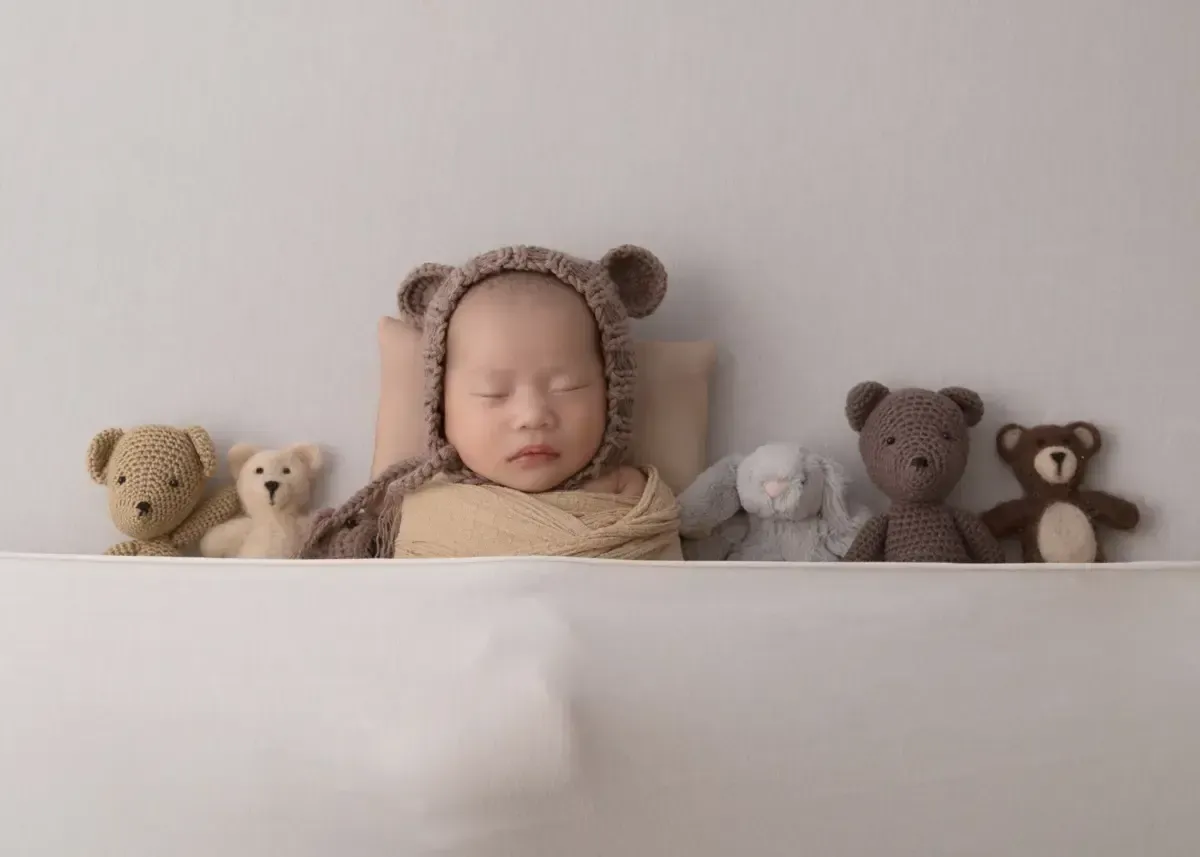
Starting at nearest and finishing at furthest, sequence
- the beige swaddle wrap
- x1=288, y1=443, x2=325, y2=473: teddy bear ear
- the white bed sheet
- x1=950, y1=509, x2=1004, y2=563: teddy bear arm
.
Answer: the white bed sheet
the beige swaddle wrap
x1=950, y1=509, x2=1004, y2=563: teddy bear arm
x1=288, y1=443, x2=325, y2=473: teddy bear ear

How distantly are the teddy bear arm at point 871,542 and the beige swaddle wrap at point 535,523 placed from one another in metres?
0.20

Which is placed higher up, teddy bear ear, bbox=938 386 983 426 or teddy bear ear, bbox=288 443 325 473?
teddy bear ear, bbox=938 386 983 426

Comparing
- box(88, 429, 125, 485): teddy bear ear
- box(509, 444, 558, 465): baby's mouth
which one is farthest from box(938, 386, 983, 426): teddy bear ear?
box(88, 429, 125, 485): teddy bear ear

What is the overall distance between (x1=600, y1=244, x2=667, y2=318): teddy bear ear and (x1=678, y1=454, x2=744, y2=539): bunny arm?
210mm

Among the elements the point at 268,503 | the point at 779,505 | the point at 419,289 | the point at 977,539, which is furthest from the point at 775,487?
the point at 268,503

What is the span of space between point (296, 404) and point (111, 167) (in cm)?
42

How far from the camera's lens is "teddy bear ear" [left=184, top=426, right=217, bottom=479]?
1.20m

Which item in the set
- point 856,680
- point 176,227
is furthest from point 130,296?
point 856,680

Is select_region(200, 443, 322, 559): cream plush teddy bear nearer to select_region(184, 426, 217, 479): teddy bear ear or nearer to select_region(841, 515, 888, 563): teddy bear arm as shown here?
select_region(184, 426, 217, 479): teddy bear ear

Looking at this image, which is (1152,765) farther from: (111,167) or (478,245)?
(111,167)

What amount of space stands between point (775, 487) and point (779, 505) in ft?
0.07

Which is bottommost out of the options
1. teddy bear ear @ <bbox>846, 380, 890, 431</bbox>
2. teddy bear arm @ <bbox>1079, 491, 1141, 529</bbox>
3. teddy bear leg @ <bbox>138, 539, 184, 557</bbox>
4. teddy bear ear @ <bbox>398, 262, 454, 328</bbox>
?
teddy bear leg @ <bbox>138, 539, 184, 557</bbox>

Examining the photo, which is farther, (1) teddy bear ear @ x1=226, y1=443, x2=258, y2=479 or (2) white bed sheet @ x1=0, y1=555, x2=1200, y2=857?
(1) teddy bear ear @ x1=226, y1=443, x2=258, y2=479

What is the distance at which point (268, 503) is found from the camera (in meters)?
1.20
